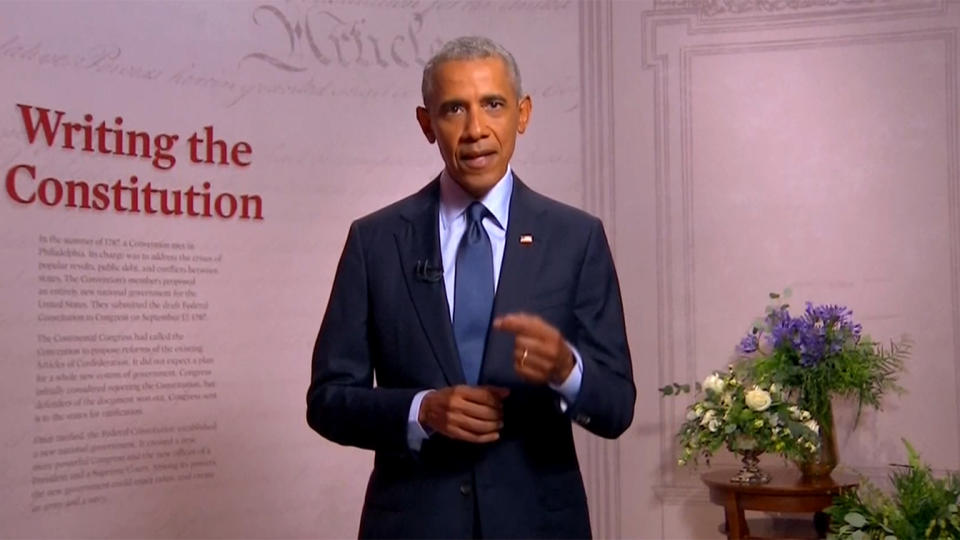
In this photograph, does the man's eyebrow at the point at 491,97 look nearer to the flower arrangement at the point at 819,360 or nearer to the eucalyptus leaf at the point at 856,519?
the eucalyptus leaf at the point at 856,519

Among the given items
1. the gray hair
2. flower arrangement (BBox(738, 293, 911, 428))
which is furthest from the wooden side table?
the gray hair

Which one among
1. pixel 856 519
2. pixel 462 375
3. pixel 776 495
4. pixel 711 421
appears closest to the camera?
pixel 462 375

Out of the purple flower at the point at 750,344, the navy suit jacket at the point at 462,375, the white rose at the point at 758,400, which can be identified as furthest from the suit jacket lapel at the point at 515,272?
the purple flower at the point at 750,344

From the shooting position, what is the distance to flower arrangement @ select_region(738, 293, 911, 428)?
4289mm

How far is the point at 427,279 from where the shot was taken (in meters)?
1.84

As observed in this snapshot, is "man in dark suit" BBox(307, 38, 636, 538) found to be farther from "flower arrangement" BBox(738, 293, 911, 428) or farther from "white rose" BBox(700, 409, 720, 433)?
"flower arrangement" BBox(738, 293, 911, 428)

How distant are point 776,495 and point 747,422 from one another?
291mm

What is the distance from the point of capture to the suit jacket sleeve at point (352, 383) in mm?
1753

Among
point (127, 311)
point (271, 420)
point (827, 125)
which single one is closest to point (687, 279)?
point (827, 125)

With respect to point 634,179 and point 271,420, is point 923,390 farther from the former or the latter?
point 271,420

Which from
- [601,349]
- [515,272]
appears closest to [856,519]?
[601,349]

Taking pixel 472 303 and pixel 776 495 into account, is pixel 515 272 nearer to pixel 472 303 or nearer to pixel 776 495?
pixel 472 303

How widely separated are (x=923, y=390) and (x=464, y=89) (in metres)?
3.43

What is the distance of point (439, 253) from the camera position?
187 cm
